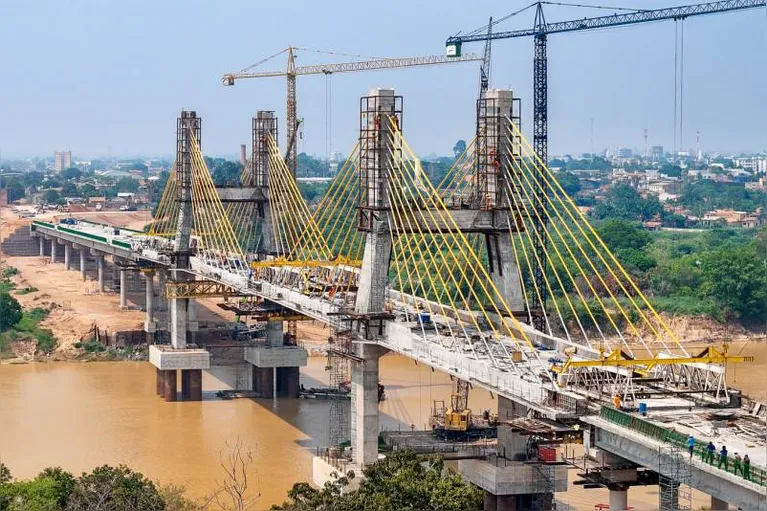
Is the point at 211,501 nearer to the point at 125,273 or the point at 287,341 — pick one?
the point at 287,341

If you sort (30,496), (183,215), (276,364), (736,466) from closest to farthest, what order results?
1. (736,466)
2. (30,496)
3. (276,364)
4. (183,215)

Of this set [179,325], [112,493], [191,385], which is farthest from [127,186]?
[112,493]

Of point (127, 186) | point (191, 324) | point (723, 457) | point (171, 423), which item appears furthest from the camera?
point (127, 186)

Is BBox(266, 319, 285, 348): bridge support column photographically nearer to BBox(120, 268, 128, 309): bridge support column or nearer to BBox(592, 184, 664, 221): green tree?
BBox(120, 268, 128, 309): bridge support column

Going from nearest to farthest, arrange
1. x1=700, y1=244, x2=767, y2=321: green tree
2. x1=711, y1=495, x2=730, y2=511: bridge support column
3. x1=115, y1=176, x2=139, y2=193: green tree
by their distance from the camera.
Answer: x1=711, y1=495, x2=730, y2=511: bridge support column
x1=700, y1=244, x2=767, y2=321: green tree
x1=115, y1=176, x2=139, y2=193: green tree

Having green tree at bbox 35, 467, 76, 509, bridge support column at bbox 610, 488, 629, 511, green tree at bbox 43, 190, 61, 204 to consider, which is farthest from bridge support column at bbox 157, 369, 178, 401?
green tree at bbox 43, 190, 61, 204

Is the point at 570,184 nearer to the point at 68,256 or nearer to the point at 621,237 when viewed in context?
the point at 621,237

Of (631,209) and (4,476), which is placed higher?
(631,209)
